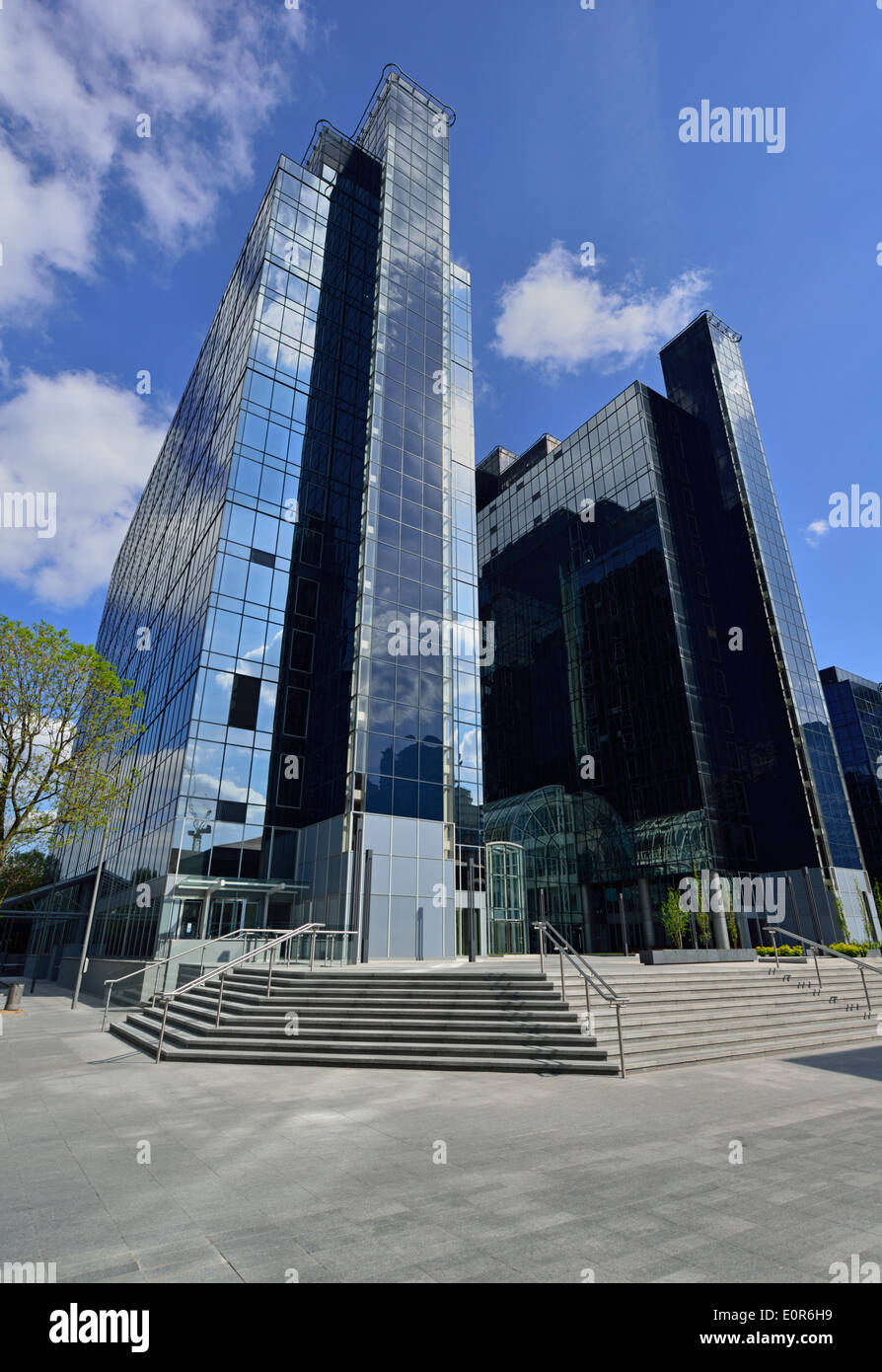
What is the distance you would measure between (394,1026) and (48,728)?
698 inches

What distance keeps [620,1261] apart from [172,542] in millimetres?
48594

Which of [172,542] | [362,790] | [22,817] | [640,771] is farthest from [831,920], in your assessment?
[172,542]

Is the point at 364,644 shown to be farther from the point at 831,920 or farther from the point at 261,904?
the point at 831,920

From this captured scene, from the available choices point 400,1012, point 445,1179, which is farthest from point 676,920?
point 445,1179

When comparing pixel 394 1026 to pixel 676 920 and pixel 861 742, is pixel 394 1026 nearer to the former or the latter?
pixel 676 920

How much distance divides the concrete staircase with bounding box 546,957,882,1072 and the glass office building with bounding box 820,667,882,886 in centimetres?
6879

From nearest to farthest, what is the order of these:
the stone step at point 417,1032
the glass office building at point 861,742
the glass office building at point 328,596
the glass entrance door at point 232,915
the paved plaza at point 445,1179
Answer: the paved plaza at point 445,1179, the stone step at point 417,1032, the glass entrance door at point 232,915, the glass office building at point 328,596, the glass office building at point 861,742

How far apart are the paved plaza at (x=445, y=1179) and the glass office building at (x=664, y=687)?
148 ft

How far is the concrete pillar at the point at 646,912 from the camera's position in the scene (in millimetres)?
54428

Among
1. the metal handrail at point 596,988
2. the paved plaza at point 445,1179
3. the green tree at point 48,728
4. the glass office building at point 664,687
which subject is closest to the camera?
the paved plaza at point 445,1179

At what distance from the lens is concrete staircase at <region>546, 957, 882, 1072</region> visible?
13532 mm

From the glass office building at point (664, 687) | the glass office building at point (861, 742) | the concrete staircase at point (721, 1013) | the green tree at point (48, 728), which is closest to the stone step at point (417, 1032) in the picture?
the concrete staircase at point (721, 1013)

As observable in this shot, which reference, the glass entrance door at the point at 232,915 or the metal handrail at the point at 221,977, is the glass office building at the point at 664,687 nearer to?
the glass entrance door at the point at 232,915

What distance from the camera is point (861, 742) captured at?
8156 centimetres
